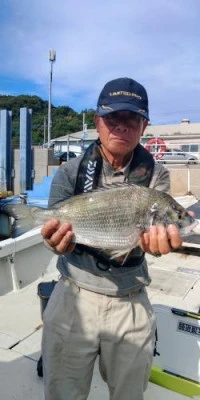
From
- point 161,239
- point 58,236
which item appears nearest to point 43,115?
point 58,236

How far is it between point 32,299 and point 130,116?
256 centimetres

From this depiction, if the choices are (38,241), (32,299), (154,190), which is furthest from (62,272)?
(38,241)

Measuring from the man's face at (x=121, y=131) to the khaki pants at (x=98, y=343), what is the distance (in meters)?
0.68

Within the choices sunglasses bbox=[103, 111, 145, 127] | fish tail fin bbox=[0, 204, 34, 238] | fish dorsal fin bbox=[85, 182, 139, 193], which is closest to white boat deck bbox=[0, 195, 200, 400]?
fish tail fin bbox=[0, 204, 34, 238]

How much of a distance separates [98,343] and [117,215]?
604 mm

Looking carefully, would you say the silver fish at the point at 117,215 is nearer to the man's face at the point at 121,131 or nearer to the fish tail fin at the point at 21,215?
the fish tail fin at the point at 21,215

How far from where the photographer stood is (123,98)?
1.58 meters

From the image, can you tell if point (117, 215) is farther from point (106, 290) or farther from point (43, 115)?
point (43, 115)

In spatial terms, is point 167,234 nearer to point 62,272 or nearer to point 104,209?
point 104,209

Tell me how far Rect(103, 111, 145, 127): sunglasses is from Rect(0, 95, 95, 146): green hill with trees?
55.6 metres

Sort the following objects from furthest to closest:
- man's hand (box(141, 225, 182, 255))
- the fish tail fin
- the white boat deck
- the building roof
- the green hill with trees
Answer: the green hill with trees < the building roof < the white boat deck < the fish tail fin < man's hand (box(141, 225, 182, 255))

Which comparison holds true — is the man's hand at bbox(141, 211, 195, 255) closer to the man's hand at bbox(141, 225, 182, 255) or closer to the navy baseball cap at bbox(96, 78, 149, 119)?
the man's hand at bbox(141, 225, 182, 255)

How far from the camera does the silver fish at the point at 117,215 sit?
161 centimetres

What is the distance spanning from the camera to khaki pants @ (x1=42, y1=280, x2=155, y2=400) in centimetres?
161
